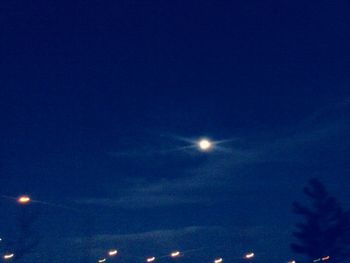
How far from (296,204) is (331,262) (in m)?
6.22

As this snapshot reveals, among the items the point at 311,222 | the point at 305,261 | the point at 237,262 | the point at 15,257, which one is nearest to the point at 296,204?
the point at 311,222

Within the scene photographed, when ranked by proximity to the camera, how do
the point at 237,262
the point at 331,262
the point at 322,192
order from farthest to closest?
the point at 237,262, the point at 322,192, the point at 331,262

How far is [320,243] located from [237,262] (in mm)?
20234

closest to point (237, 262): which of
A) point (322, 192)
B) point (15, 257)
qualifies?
point (322, 192)

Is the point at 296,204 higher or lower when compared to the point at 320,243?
higher

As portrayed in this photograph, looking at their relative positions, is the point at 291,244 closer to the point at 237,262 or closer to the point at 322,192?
the point at 322,192

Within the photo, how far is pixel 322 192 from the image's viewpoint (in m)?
54.8

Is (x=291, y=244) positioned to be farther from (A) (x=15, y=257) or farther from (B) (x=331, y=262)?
(A) (x=15, y=257)

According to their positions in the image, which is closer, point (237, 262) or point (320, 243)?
point (320, 243)

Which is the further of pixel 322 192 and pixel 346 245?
pixel 322 192

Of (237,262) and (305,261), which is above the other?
(237,262)

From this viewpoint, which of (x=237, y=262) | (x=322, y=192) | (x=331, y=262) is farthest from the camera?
(x=237, y=262)

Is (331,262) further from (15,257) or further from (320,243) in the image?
(15,257)

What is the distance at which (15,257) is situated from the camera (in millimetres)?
50062
